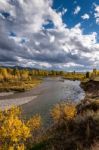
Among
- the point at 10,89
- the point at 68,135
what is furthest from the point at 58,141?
the point at 10,89

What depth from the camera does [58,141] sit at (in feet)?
55.5

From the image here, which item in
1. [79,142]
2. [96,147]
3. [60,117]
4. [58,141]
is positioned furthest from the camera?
[60,117]

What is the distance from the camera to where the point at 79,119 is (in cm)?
1933

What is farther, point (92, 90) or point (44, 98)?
point (92, 90)

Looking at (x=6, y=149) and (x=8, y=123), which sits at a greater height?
(x=8, y=123)

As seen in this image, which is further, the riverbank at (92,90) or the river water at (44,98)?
the riverbank at (92,90)

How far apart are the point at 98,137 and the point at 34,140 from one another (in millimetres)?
6085

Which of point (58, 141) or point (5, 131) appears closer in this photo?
point (5, 131)

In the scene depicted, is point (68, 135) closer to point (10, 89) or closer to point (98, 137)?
point (98, 137)

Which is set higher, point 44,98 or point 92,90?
point 92,90

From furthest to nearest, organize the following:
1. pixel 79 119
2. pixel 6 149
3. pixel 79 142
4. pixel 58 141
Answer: pixel 79 119 < pixel 58 141 < pixel 79 142 < pixel 6 149

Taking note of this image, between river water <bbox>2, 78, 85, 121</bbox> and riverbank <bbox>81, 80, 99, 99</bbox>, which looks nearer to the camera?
river water <bbox>2, 78, 85, 121</bbox>

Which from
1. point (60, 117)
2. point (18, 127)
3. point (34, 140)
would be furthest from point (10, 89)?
point (18, 127)

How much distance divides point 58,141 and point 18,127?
5.32 metres
